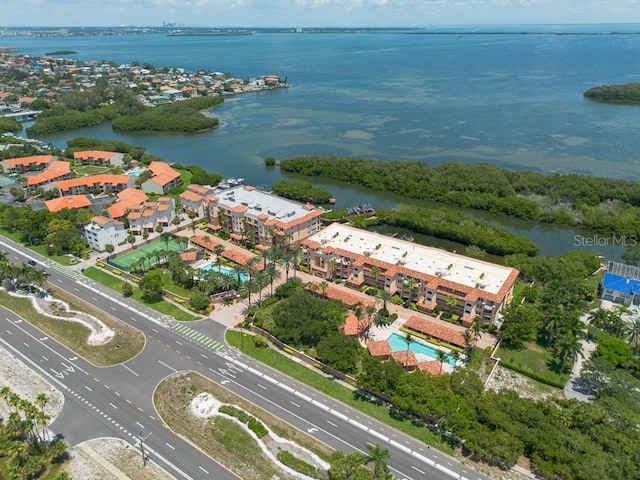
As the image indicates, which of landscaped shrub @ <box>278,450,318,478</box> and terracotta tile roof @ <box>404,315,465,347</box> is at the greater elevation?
terracotta tile roof @ <box>404,315,465,347</box>

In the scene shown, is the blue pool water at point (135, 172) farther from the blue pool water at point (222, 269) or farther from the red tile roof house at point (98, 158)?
the blue pool water at point (222, 269)

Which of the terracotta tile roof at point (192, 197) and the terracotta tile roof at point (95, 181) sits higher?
the terracotta tile roof at point (192, 197)

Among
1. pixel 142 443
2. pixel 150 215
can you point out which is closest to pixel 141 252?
pixel 150 215

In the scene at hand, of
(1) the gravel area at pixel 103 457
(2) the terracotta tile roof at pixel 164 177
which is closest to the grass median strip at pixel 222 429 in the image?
(1) the gravel area at pixel 103 457

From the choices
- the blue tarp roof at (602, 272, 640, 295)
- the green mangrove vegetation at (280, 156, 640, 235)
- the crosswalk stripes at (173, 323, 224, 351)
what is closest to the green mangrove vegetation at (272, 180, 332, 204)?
the green mangrove vegetation at (280, 156, 640, 235)

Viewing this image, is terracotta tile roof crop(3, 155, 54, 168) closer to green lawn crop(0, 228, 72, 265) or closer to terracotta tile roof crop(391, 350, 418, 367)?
green lawn crop(0, 228, 72, 265)

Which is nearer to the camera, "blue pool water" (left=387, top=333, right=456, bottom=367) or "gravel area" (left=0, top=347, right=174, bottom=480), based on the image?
"gravel area" (left=0, top=347, right=174, bottom=480)

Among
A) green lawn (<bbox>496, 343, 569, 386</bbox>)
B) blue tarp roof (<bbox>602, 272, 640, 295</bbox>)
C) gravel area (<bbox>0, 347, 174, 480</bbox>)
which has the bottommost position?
gravel area (<bbox>0, 347, 174, 480</bbox>)
